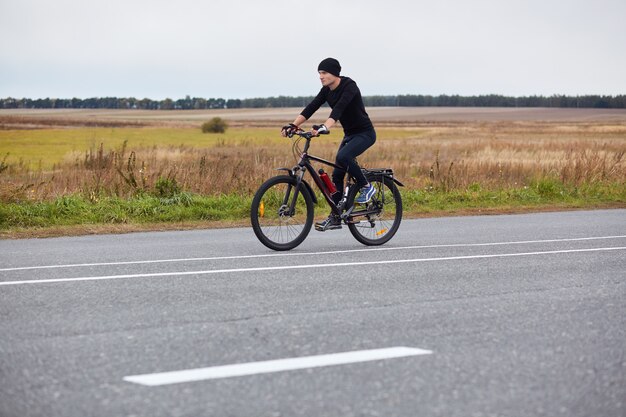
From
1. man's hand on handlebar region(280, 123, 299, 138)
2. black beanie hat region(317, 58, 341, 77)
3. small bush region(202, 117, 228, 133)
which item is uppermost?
black beanie hat region(317, 58, 341, 77)

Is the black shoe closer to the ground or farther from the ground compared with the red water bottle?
closer to the ground

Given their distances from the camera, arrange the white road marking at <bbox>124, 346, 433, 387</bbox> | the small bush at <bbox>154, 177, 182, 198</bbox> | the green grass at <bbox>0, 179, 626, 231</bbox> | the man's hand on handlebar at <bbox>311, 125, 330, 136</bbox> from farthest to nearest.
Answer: the small bush at <bbox>154, 177, 182, 198</bbox> → the green grass at <bbox>0, 179, 626, 231</bbox> → the man's hand on handlebar at <bbox>311, 125, 330, 136</bbox> → the white road marking at <bbox>124, 346, 433, 387</bbox>

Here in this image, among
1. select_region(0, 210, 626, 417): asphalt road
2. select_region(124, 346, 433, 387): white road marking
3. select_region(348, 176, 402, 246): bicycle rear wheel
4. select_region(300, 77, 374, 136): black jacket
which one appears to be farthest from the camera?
A: select_region(348, 176, 402, 246): bicycle rear wheel

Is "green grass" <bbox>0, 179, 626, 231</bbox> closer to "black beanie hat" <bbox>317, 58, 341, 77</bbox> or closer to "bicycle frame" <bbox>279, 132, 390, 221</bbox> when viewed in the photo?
"bicycle frame" <bbox>279, 132, 390, 221</bbox>

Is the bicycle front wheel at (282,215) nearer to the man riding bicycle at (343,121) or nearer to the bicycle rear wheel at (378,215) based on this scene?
the man riding bicycle at (343,121)

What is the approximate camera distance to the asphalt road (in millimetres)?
4457

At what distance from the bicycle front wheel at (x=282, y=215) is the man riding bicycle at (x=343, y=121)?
0.35 m

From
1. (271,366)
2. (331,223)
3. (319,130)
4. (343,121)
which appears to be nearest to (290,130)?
(319,130)

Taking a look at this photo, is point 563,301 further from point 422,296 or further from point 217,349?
point 217,349

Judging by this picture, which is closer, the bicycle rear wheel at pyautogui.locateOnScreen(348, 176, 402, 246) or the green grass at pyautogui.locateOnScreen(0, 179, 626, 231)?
the bicycle rear wheel at pyautogui.locateOnScreen(348, 176, 402, 246)

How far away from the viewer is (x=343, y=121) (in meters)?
10.9

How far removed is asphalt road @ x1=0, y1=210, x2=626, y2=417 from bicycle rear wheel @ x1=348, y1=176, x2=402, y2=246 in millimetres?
689

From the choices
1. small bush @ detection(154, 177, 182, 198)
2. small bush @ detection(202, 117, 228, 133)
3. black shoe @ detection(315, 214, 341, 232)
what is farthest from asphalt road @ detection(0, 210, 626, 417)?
small bush @ detection(202, 117, 228, 133)

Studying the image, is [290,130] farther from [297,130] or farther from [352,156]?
[352,156]
